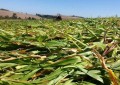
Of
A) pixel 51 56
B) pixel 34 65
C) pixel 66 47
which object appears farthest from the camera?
pixel 66 47

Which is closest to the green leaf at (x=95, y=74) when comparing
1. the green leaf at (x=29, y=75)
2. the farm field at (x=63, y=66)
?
the farm field at (x=63, y=66)

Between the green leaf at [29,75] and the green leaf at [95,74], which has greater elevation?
the green leaf at [95,74]

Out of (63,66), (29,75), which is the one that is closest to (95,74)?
(63,66)

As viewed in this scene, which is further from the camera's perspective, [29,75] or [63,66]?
[63,66]

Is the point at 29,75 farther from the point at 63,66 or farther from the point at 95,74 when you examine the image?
the point at 95,74

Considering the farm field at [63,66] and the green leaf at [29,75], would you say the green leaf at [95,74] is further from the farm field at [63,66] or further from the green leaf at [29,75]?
the green leaf at [29,75]

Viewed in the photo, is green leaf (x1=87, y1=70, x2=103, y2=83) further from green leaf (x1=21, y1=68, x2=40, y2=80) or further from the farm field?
green leaf (x1=21, y1=68, x2=40, y2=80)

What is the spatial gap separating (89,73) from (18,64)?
0.51 meters

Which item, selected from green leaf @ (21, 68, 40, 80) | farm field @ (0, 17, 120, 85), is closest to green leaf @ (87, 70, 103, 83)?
farm field @ (0, 17, 120, 85)

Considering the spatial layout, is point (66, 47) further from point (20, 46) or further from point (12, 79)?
point (12, 79)

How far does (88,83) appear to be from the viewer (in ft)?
6.15

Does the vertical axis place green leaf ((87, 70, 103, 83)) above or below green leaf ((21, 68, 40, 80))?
above

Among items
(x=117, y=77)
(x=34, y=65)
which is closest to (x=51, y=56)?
(x=34, y=65)

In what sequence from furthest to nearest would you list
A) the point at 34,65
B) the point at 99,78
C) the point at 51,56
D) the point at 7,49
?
1. the point at 7,49
2. the point at 51,56
3. the point at 34,65
4. the point at 99,78
